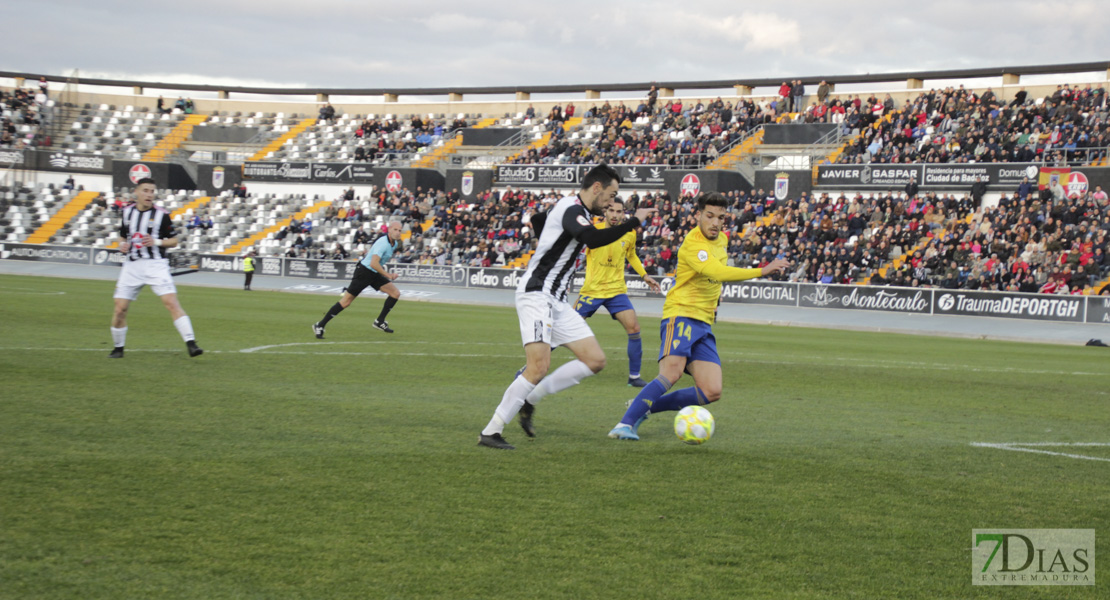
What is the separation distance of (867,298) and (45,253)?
3816 centimetres

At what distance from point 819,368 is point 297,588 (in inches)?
468

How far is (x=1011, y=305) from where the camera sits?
2944cm

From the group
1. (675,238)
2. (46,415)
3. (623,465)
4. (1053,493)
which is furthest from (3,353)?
(675,238)

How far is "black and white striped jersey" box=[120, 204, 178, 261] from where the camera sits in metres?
12.3

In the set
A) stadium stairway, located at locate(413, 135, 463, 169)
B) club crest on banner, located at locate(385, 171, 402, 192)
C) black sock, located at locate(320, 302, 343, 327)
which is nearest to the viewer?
black sock, located at locate(320, 302, 343, 327)

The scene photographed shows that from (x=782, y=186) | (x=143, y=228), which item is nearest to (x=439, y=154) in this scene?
(x=782, y=186)

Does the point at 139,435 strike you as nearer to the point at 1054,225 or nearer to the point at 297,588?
the point at 297,588

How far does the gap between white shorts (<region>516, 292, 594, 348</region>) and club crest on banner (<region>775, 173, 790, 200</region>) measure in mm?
34093

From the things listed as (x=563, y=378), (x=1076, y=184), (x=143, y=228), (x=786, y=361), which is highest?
(x=1076, y=184)

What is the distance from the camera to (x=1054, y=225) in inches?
1231

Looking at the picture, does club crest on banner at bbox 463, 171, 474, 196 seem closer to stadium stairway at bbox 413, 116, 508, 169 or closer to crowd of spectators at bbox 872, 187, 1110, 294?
stadium stairway at bbox 413, 116, 508, 169

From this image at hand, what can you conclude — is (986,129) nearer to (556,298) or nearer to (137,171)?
(556,298)

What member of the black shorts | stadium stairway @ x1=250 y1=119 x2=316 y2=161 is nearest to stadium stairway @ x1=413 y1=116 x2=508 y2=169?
stadium stairway @ x1=250 y1=119 x2=316 y2=161

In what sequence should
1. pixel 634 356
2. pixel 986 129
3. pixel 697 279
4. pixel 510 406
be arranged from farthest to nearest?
1. pixel 986 129
2. pixel 634 356
3. pixel 697 279
4. pixel 510 406
